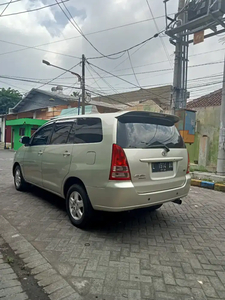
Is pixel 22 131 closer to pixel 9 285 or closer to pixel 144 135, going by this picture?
pixel 144 135

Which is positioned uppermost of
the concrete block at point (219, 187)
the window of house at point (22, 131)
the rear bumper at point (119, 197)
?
the window of house at point (22, 131)

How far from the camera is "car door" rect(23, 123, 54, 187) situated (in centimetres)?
439

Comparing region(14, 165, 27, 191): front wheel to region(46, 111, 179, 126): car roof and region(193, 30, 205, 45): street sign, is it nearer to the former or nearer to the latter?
region(46, 111, 179, 126): car roof

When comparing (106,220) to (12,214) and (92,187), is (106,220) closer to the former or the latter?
(92,187)

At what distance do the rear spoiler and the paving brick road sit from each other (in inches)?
65.6

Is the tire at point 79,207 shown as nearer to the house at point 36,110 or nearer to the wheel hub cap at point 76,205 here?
the wheel hub cap at point 76,205

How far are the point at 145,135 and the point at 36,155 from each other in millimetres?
2498

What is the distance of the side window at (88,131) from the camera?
3166 millimetres

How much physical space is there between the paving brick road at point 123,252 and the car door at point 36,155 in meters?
0.60

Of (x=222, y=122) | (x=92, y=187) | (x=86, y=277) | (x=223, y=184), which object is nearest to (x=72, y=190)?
(x=92, y=187)

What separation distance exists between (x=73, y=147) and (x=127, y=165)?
1.09 metres

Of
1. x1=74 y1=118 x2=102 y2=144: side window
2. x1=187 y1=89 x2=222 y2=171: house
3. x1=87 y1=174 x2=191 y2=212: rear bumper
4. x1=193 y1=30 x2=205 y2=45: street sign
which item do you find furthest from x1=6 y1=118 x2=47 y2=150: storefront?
x1=87 y1=174 x2=191 y2=212: rear bumper

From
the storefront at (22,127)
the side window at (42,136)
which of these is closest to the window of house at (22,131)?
the storefront at (22,127)

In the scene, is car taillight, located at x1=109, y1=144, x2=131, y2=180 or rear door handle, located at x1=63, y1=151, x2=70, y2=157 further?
rear door handle, located at x1=63, y1=151, x2=70, y2=157
